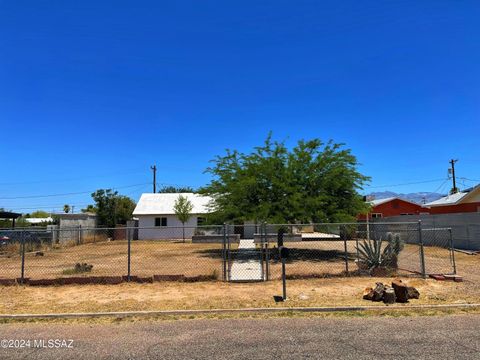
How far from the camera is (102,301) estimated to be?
9.10m

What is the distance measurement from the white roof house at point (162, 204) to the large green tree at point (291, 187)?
1897 cm

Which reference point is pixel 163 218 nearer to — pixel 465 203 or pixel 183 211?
pixel 183 211

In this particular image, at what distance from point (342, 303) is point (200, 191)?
39.3ft

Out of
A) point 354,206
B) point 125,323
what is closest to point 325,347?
point 125,323

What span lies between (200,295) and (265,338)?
3.59 meters

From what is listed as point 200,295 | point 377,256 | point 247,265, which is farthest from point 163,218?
point 200,295

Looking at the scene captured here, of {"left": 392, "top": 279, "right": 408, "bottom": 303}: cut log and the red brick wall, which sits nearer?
{"left": 392, "top": 279, "right": 408, "bottom": 303}: cut log

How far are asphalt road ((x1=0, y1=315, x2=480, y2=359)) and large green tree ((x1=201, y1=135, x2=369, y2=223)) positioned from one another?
939 cm

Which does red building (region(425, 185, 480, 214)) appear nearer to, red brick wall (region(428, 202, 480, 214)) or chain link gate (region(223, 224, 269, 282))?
red brick wall (region(428, 202, 480, 214))

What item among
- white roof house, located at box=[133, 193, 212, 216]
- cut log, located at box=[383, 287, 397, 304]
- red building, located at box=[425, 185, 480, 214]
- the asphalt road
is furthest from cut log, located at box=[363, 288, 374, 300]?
white roof house, located at box=[133, 193, 212, 216]

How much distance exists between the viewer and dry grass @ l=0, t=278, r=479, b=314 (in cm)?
859

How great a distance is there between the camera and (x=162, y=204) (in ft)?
131

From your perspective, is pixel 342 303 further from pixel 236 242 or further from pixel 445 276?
pixel 236 242

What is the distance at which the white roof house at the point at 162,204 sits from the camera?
125ft
